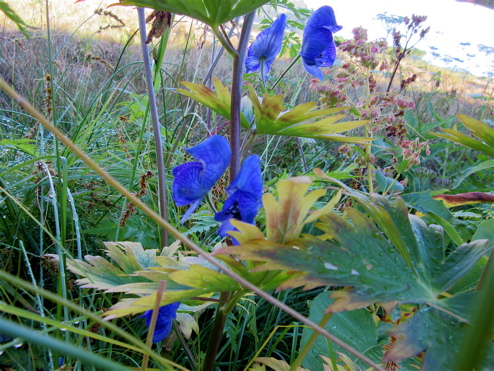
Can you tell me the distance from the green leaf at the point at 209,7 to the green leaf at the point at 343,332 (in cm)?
61

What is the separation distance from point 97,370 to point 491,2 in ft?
2.69

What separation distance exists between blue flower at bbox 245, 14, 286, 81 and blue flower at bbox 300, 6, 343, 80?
0.05m

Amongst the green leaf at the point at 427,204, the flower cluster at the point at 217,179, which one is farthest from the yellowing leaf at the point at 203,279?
the green leaf at the point at 427,204

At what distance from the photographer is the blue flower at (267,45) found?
0.75 m

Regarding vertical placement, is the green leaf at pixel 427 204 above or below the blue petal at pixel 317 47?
below

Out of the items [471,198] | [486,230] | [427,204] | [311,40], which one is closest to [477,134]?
[471,198]

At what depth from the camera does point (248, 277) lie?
455mm

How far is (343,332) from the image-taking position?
2.77 ft

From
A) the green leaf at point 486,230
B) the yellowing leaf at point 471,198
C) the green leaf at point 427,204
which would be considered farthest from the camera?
the green leaf at point 427,204

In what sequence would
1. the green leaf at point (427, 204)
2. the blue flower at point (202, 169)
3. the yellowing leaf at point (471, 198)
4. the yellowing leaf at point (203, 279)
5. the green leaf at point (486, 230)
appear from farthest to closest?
the green leaf at point (427, 204) → the green leaf at point (486, 230) → the yellowing leaf at point (471, 198) → the blue flower at point (202, 169) → the yellowing leaf at point (203, 279)

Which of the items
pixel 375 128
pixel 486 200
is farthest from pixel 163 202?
pixel 375 128

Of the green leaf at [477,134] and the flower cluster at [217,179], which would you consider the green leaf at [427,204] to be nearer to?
the green leaf at [477,134]

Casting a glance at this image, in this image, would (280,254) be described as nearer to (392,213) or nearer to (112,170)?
(392,213)

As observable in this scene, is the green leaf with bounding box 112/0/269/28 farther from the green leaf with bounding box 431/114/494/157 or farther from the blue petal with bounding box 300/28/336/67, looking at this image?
the green leaf with bounding box 431/114/494/157
